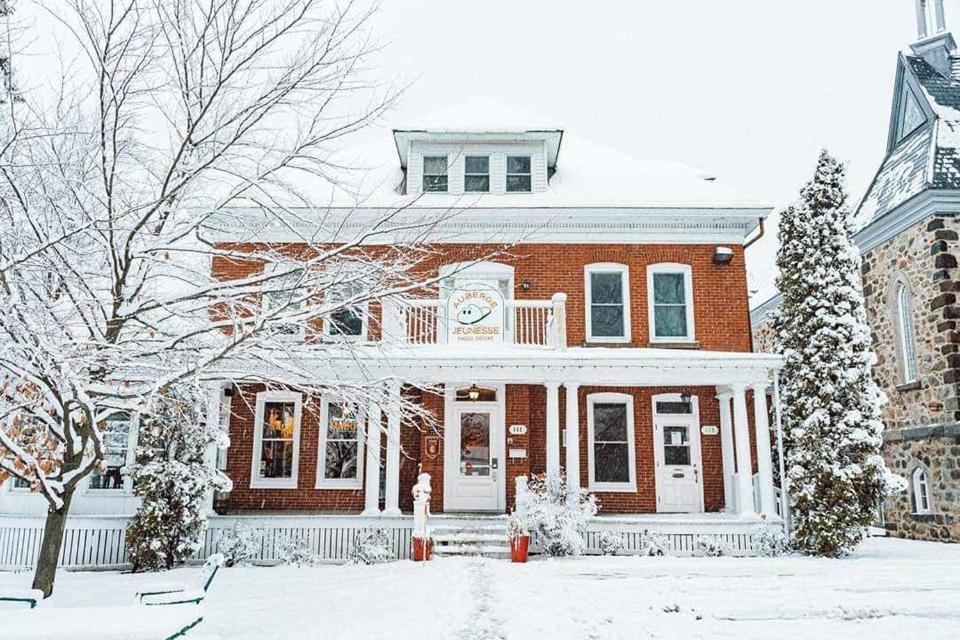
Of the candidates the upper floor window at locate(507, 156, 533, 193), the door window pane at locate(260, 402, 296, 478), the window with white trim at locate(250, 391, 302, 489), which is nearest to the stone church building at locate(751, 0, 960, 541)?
the upper floor window at locate(507, 156, 533, 193)

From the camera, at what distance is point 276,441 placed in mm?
14391

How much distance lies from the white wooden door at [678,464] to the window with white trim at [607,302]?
199cm

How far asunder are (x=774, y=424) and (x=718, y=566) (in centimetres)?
385

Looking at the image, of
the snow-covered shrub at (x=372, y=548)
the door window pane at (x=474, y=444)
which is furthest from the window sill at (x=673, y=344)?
the snow-covered shrub at (x=372, y=548)

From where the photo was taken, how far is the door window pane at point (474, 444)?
14266mm

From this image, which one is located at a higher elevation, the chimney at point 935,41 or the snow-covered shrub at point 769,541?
the chimney at point 935,41

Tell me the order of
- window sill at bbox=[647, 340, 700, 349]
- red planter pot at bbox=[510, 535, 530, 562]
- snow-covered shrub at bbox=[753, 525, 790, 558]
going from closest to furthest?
red planter pot at bbox=[510, 535, 530, 562] < snow-covered shrub at bbox=[753, 525, 790, 558] < window sill at bbox=[647, 340, 700, 349]

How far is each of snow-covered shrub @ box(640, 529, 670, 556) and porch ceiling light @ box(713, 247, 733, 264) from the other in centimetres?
585

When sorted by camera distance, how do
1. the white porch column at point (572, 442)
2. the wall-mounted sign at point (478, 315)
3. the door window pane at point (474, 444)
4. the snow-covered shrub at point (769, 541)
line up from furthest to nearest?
the door window pane at point (474, 444), the wall-mounted sign at point (478, 315), the white porch column at point (572, 442), the snow-covered shrub at point (769, 541)

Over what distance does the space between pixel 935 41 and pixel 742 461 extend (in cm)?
1224

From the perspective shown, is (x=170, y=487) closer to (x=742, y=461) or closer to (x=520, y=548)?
(x=520, y=548)

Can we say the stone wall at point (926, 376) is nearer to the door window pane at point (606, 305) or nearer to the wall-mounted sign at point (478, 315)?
the door window pane at point (606, 305)

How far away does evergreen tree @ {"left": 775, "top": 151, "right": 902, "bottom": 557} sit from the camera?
1189 centimetres

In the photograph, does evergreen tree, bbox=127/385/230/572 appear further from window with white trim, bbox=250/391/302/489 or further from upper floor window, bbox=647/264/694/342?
upper floor window, bbox=647/264/694/342
